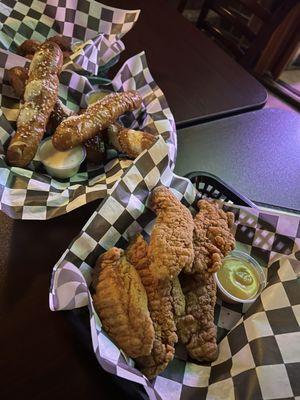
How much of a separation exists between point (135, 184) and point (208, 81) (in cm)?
84

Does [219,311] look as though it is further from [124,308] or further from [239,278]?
[124,308]

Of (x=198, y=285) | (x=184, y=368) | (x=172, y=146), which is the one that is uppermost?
(x=172, y=146)

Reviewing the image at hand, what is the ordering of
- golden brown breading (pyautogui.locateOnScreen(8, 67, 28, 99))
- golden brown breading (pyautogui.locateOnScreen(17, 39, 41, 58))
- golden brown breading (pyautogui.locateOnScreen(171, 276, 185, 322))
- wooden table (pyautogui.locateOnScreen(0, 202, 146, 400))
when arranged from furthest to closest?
1. golden brown breading (pyautogui.locateOnScreen(17, 39, 41, 58))
2. golden brown breading (pyautogui.locateOnScreen(8, 67, 28, 99))
3. golden brown breading (pyautogui.locateOnScreen(171, 276, 185, 322))
4. wooden table (pyautogui.locateOnScreen(0, 202, 146, 400))

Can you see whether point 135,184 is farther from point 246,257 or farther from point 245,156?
point 245,156

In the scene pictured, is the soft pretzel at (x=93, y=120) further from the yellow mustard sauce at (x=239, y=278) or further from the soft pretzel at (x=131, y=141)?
the yellow mustard sauce at (x=239, y=278)

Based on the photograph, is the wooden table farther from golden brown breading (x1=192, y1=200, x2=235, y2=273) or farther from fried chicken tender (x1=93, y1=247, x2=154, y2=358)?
golden brown breading (x1=192, y1=200, x2=235, y2=273)

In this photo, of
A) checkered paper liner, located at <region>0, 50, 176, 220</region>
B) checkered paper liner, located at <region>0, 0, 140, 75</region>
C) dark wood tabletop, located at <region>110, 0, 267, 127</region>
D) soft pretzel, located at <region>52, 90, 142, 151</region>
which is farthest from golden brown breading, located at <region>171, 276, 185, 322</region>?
checkered paper liner, located at <region>0, 0, 140, 75</region>

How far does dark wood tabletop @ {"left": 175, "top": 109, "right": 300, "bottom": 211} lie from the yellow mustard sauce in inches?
9.9

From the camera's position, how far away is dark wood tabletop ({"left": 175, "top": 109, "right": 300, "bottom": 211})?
4.00 feet

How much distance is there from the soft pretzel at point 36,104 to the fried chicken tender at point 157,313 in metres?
0.45

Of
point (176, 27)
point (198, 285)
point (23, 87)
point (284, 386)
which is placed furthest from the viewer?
point (176, 27)

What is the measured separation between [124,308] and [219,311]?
1.11ft

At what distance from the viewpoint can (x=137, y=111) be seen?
4.25 feet

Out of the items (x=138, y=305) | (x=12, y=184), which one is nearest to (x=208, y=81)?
(x=12, y=184)
